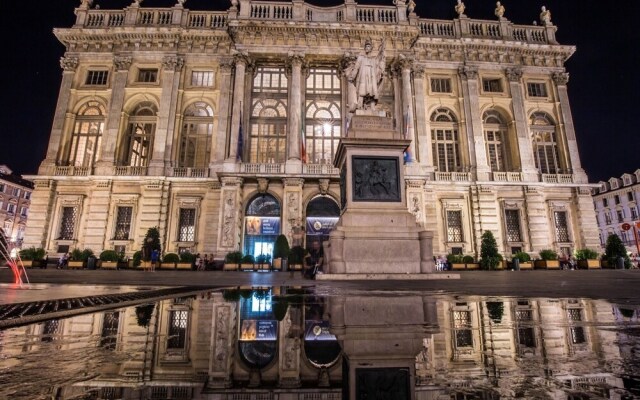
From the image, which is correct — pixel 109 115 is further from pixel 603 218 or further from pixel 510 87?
pixel 603 218

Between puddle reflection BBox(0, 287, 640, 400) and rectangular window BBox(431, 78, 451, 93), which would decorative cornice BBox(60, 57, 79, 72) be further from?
puddle reflection BBox(0, 287, 640, 400)

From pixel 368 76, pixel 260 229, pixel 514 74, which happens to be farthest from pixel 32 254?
pixel 514 74

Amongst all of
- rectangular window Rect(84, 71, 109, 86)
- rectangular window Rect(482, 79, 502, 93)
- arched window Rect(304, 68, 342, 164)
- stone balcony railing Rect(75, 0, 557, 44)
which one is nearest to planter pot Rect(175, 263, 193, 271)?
arched window Rect(304, 68, 342, 164)

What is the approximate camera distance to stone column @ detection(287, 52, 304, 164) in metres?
20.2

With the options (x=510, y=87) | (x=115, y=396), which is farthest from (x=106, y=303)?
(x=510, y=87)

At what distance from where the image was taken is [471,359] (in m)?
1.42

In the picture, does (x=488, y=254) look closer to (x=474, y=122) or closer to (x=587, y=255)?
(x=587, y=255)

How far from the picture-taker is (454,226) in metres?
21.4

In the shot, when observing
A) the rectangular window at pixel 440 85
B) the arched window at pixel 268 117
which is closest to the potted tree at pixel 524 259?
the rectangular window at pixel 440 85

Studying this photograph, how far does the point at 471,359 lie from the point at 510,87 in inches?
1049

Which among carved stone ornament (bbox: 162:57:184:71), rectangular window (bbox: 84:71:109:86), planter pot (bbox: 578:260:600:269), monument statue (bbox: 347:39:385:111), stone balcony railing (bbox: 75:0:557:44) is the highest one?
stone balcony railing (bbox: 75:0:557:44)

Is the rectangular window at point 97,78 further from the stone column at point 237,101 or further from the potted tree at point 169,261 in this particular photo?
the potted tree at point 169,261

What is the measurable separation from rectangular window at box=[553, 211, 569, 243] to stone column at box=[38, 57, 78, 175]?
32.3 m

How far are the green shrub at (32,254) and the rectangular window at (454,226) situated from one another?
77.5ft
